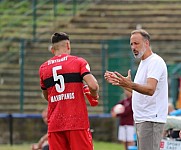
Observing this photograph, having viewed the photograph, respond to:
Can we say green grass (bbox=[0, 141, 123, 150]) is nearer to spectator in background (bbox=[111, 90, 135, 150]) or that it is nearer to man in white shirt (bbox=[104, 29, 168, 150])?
spectator in background (bbox=[111, 90, 135, 150])

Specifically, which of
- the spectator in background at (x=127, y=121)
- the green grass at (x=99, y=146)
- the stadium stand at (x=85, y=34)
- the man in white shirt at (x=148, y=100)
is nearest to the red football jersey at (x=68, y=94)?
the man in white shirt at (x=148, y=100)

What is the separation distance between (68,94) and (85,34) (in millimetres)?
18813

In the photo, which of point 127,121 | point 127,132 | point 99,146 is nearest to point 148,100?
point 127,132

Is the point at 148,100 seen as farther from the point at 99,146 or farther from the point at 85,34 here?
the point at 85,34

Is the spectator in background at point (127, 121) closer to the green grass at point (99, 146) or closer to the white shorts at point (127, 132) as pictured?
the white shorts at point (127, 132)

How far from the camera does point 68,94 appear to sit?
1180 cm

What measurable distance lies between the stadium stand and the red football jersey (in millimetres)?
15219

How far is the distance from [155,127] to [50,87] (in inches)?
55.5

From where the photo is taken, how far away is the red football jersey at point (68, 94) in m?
11.8

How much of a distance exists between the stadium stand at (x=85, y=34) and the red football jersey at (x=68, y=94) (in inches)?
599

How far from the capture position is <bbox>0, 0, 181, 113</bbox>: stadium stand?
→ 91.2ft

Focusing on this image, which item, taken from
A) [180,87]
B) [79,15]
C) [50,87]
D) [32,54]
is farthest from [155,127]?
[79,15]

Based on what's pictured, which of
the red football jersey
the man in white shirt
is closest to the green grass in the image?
the red football jersey

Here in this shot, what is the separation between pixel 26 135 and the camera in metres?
25.4
